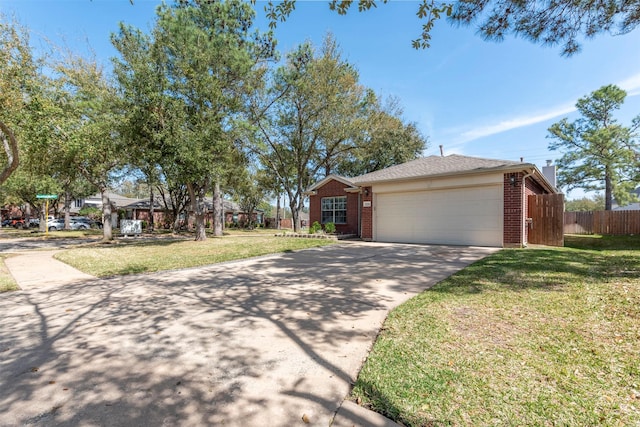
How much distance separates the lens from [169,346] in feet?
9.96

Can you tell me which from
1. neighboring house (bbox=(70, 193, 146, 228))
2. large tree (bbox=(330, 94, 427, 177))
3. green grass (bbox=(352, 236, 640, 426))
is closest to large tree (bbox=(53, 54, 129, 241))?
green grass (bbox=(352, 236, 640, 426))

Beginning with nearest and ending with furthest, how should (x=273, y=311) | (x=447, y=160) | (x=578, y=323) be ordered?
(x=578, y=323) → (x=273, y=311) → (x=447, y=160)

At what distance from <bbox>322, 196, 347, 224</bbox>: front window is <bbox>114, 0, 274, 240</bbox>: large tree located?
20.1 feet

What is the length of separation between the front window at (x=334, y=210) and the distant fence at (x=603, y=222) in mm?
15743

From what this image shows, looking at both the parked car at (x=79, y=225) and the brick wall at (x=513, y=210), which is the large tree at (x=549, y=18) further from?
the parked car at (x=79, y=225)

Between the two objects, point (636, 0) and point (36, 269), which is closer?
point (636, 0)

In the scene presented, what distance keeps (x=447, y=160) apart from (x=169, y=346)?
13.0 m

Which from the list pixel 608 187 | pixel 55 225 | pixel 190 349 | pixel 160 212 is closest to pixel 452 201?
pixel 190 349

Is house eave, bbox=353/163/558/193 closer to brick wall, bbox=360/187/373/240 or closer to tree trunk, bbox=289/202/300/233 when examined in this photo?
brick wall, bbox=360/187/373/240

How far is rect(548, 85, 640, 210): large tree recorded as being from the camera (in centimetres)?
2158

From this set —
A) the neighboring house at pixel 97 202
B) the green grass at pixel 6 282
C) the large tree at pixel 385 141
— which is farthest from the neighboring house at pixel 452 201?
the neighboring house at pixel 97 202

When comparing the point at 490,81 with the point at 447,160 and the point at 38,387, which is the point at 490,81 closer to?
the point at 447,160

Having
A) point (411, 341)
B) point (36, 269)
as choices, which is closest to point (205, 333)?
point (411, 341)

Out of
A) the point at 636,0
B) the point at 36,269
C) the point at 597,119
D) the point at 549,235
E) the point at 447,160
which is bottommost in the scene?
the point at 36,269
